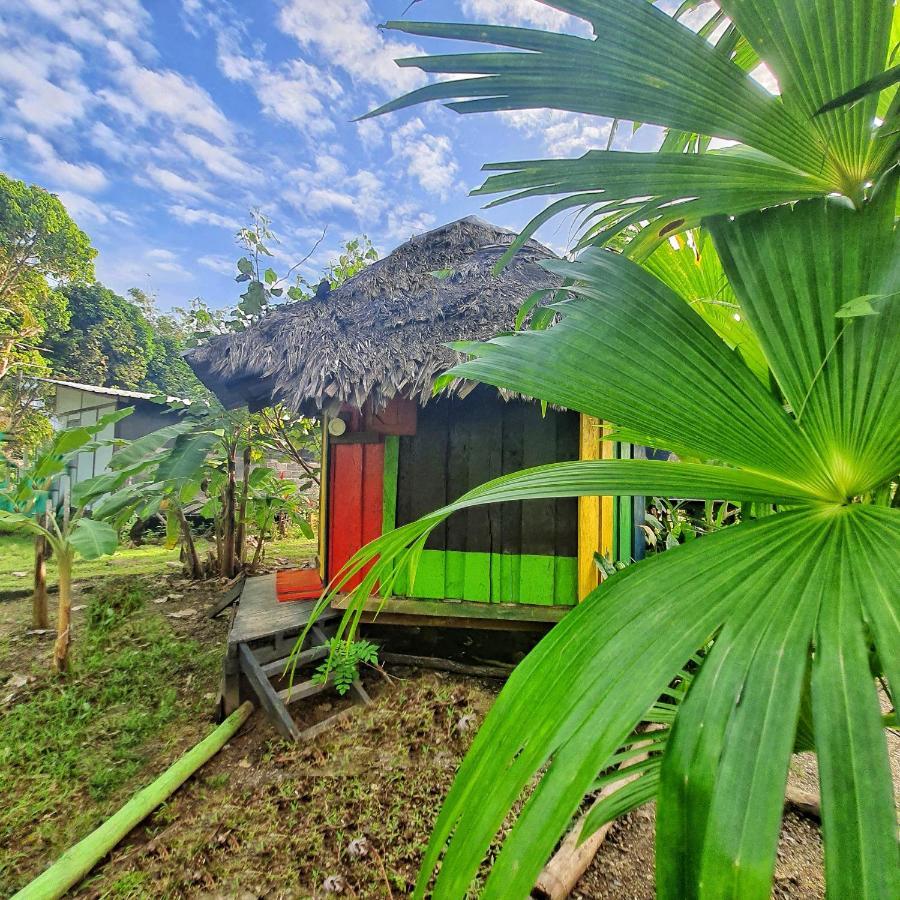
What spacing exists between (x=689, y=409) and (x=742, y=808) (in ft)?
1.41

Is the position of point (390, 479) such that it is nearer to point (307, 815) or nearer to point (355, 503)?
point (355, 503)

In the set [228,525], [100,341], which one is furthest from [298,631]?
[100,341]

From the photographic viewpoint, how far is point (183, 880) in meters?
1.49

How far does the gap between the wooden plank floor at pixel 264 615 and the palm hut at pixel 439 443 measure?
0.39 metres

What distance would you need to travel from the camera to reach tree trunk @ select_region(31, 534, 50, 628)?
Answer: 11.2ft

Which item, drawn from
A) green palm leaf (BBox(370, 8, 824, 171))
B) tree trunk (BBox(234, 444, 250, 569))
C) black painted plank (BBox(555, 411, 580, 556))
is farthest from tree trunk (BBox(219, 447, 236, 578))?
green palm leaf (BBox(370, 8, 824, 171))

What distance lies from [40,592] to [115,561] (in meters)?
2.82

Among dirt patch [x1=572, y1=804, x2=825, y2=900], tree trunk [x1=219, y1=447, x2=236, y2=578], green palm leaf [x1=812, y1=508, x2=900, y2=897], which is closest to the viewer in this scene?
green palm leaf [x1=812, y1=508, x2=900, y2=897]

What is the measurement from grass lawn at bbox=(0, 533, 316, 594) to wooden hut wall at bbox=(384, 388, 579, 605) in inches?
144

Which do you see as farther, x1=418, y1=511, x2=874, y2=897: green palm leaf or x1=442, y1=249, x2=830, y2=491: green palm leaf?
x1=442, y1=249, x2=830, y2=491: green palm leaf

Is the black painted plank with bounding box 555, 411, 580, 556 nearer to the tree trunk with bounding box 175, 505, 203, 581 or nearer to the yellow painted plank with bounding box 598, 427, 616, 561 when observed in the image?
the yellow painted plank with bounding box 598, 427, 616, 561

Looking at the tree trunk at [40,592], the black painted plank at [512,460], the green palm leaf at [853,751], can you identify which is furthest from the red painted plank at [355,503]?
the green palm leaf at [853,751]

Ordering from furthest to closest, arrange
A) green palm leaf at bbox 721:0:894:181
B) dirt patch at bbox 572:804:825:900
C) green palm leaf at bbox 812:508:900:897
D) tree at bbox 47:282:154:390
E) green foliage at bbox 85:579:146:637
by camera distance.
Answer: tree at bbox 47:282:154:390 → green foliage at bbox 85:579:146:637 → dirt patch at bbox 572:804:825:900 → green palm leaf at bbox 721:0:894:181 → green palm leaf at bbox 812:508:900:897

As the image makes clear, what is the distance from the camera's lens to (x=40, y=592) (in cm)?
355
